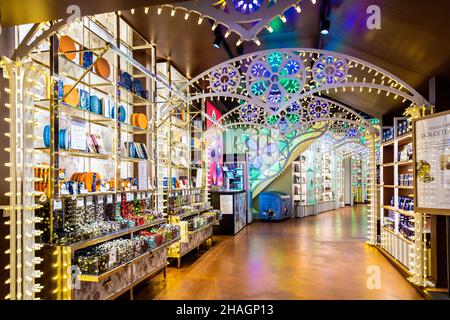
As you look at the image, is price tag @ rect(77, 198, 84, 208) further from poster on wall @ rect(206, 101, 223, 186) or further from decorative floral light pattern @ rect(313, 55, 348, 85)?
poster on wall @ rect(206, 101, 223, 186)

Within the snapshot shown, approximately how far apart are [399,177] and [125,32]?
17.3 feet

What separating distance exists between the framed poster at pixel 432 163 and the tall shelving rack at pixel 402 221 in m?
0.40

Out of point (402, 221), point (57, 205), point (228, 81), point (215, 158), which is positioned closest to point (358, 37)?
point (228, 81)

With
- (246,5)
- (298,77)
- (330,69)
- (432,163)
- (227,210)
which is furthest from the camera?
(227,210)

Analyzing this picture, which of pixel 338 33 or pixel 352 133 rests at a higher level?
pixel 338 33

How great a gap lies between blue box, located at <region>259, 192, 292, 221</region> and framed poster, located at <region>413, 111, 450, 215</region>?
26.1 feet

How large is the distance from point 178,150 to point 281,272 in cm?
342

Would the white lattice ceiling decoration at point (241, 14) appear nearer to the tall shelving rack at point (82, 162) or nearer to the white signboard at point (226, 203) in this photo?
the tall shelving rack at point (82, 162)

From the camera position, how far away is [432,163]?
155 inches

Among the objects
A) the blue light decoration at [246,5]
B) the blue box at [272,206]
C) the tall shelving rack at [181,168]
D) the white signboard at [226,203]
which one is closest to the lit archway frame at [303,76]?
the tall shelving rack at [181,168]

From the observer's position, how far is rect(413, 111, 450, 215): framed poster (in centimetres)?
374

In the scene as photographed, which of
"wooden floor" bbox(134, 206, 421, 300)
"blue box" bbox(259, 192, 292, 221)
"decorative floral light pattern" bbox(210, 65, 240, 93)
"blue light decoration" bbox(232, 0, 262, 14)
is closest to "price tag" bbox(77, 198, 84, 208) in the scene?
"wooden floor" bbox(134, 206, 421, 300)

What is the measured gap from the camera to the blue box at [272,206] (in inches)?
471

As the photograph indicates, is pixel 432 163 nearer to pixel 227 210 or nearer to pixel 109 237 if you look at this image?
pixel 109 237
